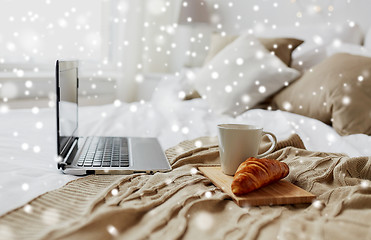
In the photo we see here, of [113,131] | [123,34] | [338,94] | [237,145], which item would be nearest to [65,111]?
[113,131]

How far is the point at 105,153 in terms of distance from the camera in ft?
2.91

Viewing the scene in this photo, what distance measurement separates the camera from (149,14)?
3.25 m

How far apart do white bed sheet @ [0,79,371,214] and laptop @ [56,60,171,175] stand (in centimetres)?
5

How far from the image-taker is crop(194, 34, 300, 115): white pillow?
5.30 ft

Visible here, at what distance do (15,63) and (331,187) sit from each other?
2450 millimetres

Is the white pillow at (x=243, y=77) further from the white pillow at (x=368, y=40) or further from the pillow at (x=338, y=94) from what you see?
the white pillow at (x=368, y=40)

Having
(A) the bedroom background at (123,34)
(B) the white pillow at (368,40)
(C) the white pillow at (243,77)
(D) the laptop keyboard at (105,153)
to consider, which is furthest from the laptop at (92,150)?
(B) the white pillow at (368,40)

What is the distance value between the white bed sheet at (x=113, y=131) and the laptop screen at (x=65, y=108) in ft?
0.20

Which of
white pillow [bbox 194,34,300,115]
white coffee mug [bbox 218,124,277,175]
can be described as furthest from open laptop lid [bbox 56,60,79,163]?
white pillow [bbox 194,34,300,115]

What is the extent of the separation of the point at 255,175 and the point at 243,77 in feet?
3.59

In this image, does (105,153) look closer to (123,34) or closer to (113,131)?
(113,131)

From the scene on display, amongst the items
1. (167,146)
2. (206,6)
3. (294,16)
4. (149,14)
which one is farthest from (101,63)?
(167,146)

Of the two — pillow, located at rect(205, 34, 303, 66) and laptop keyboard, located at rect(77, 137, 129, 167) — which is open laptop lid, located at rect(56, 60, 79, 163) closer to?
laptop keyboard, located at rect(77, 137, 129, 167)

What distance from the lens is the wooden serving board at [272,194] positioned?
23.4 inches
